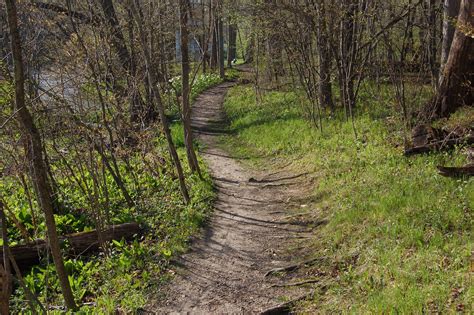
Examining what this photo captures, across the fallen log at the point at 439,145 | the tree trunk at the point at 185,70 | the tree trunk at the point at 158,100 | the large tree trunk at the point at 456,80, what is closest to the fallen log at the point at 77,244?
the tree trunk at the point at 158,100

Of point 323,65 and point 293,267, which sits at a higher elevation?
point 323,65

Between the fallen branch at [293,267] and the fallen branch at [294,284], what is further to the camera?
the fallen branch at [293,267]

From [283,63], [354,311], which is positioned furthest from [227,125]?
[354,311]

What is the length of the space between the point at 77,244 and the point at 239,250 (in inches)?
109

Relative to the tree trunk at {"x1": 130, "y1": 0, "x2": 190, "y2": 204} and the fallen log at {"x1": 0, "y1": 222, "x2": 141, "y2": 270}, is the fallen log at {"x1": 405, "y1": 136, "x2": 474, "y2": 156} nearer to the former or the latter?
the tree trunk at {"x1": 130, "y1": 0, "x2": 190, "y2": 204}

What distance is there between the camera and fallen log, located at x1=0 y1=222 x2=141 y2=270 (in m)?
7.27

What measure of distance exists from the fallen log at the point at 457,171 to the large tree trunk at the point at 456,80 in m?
2.52

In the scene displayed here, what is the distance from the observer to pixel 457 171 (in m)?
6.08

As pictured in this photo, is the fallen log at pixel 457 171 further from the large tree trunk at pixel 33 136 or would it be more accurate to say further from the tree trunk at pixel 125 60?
the tree trunk at pixel 125 60

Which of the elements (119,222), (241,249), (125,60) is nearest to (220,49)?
(125,60)

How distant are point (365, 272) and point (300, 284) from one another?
2.62ft

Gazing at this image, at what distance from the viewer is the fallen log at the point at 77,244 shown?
727 centimetres

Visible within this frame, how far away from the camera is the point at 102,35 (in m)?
8.55

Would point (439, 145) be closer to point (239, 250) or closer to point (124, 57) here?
point (239, 250)
